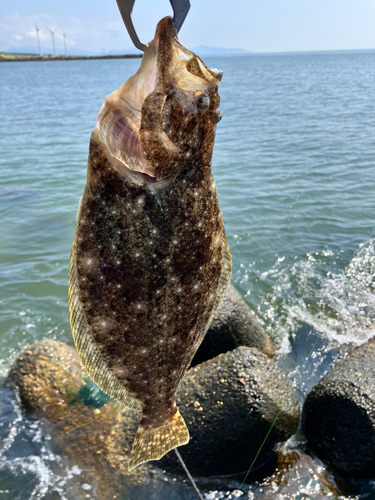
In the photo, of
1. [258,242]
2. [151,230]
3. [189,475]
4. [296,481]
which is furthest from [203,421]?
[258,242]

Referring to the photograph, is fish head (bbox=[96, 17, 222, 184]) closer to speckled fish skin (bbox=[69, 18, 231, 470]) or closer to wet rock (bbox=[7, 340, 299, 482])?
speckled fish skin (bbox=[69, 18, 231, 470])

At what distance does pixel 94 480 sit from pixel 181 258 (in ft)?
13.3

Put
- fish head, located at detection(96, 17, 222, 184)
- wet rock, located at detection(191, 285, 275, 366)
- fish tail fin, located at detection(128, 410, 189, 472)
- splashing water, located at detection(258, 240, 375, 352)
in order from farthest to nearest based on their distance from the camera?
1. splashing water, located at detection(258, 240, 375, 352)
2. wet rock, located at detection(191, 285, 275, 366)
3. fish tail fin, located at detection(128, 410, 189, 472)
4. fish head, located at detection(96, 17, 222, 184)

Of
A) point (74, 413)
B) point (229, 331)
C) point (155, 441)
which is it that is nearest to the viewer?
point (155, 441)

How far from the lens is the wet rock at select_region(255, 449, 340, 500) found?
5141 millimetres

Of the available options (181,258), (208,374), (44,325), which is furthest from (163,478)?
(44,325)

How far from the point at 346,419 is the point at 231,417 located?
1.47 metres

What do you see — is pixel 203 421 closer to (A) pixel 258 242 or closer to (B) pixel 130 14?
(B) pixel 130 14

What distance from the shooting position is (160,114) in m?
2.19

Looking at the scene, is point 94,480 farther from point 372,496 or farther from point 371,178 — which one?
point 371,178

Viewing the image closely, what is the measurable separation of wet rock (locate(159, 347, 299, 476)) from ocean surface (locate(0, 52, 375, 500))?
1.79 ft

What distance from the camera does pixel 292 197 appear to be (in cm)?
1497

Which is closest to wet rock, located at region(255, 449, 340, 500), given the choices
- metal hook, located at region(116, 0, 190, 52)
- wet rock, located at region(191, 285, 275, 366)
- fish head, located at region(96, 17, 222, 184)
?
wet rock, located at region(191, 285, 275, 366)

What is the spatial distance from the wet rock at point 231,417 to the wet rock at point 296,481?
0.27m
